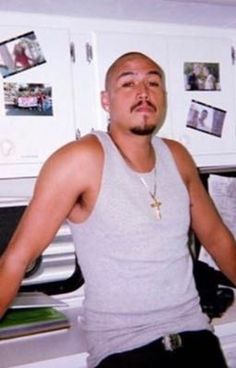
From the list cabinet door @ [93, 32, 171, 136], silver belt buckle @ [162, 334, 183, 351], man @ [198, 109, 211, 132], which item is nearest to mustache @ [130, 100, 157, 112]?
cabinet door @ [93, 32, 171, 136]

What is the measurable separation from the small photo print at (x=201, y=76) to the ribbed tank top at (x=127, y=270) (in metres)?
0.37

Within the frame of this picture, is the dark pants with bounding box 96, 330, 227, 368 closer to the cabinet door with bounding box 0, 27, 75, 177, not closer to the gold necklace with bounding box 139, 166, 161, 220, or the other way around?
the gold necklace with bounding box 139, 166, 161, 220

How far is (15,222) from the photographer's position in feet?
5.23

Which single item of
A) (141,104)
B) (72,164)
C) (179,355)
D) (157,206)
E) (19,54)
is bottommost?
(179,355)

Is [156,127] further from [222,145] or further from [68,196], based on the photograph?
[68,196]

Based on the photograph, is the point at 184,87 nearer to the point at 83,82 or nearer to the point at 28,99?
the point at 83,82

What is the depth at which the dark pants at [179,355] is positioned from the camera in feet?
3.87

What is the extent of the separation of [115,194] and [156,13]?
565mm

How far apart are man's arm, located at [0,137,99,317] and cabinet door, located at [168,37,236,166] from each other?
1.32 feet

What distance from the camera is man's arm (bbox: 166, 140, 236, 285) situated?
148 centimetres

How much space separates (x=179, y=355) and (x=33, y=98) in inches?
30.2

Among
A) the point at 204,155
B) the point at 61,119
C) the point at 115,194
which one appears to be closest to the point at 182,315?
the point at 115,194

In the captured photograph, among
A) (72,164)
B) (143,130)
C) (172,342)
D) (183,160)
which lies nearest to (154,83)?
(143,130)

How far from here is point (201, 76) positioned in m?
1.53
